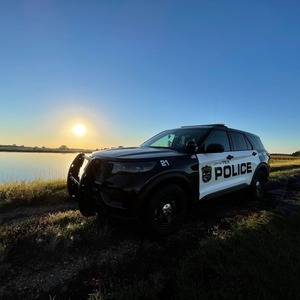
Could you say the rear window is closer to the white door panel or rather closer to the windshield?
the white door panel

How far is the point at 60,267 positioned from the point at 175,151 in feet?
8.67

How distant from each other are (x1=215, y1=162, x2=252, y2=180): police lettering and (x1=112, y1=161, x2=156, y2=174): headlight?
1.90 metres

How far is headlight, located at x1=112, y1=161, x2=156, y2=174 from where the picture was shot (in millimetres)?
3725

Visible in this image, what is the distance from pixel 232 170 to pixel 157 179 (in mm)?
2543

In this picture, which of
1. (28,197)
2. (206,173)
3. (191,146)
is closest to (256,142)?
(206,173)

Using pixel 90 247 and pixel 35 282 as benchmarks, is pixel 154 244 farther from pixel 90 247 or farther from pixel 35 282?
pixel 35 282

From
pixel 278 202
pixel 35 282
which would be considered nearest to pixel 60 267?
pixel 35 282

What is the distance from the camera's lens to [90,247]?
3.67 m

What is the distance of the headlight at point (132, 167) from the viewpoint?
12.2ft

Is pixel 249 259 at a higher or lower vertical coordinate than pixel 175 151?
lower

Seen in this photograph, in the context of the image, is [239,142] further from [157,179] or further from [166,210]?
[157,179]

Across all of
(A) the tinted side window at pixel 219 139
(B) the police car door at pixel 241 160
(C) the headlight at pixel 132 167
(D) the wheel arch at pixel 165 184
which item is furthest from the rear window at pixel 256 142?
(C) the headlight at pixel 132 167

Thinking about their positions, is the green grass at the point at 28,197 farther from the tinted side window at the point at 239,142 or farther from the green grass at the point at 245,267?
the tinted side window at the point at 239,142

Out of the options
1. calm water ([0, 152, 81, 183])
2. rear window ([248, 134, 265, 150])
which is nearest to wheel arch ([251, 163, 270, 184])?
rear window ([248, 134, 265, 150])
